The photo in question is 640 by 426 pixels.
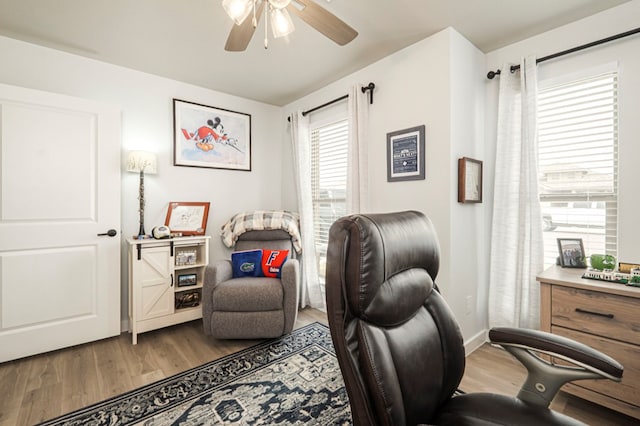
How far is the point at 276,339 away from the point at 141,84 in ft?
9.03

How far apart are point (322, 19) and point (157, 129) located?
7.18ft

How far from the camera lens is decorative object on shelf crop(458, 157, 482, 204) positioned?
219 cm

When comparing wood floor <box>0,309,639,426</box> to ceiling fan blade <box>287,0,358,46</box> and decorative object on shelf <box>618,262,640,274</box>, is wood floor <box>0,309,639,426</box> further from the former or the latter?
ceiling fan blade <box>287,0,358,46</box>

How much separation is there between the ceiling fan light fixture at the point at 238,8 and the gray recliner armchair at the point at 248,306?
5.96 ft

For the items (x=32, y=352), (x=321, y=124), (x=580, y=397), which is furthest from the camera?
(x=321, y=124)

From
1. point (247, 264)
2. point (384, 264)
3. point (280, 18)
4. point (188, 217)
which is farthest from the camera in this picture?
point (188, 217)

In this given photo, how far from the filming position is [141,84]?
9.34 ft

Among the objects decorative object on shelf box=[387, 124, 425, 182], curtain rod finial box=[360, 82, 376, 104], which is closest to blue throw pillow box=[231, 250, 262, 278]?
decorative object on shelf box=[387, 124, 425, 182]

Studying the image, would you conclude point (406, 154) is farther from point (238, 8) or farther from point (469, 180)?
point (238, 8)

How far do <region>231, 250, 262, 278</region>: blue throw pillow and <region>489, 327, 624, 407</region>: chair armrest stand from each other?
6.77 feet

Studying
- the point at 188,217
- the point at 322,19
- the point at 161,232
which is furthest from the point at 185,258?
the point at 322,19

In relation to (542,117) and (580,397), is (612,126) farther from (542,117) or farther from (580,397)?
(580,397)

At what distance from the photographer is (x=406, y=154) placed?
7.89ft

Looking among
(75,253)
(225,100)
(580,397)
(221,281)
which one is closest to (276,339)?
(221,281)
